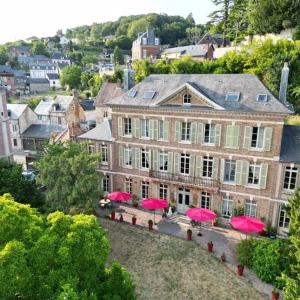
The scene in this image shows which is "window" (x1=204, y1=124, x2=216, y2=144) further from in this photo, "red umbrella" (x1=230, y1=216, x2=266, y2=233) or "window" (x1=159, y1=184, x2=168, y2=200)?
"red umbrella" (x1=230, y1=216, x2=266, y2=233)

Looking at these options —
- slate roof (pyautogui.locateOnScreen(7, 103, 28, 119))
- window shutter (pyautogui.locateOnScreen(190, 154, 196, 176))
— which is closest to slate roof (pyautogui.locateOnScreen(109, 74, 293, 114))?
window shutter (pyautogui.locateOnScreen(190, 154, 196, 176))

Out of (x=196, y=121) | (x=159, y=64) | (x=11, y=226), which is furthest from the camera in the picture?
(x=159, y=64)

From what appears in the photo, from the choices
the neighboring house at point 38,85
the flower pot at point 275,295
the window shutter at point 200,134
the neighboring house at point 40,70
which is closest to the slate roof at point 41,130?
the window shutter at point 200,134

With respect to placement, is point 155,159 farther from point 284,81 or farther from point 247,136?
point 284,81

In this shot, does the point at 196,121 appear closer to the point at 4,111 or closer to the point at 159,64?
the point at 4,111

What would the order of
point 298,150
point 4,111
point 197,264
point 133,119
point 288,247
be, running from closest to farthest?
1. point 288,247
2. point 197,264
3. point 298,150
4. point 133,119
5. point 4,111

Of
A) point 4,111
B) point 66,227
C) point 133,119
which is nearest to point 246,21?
point 133,119

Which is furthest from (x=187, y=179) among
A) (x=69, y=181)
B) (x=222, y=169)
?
(x=69, y=181)
